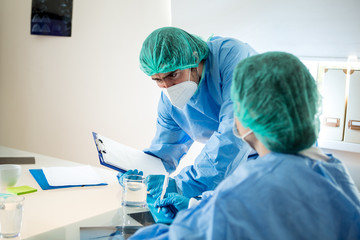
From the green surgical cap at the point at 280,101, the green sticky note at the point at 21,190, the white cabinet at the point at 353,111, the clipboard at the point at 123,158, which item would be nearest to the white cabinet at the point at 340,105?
the white cabinet at the point at 353,111

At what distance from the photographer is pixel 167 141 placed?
1.88 m

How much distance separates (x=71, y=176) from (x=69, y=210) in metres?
0.41

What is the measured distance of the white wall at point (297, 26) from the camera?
199 cm

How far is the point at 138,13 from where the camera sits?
2959mm

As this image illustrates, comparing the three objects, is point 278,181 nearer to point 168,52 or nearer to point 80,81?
point 168,52

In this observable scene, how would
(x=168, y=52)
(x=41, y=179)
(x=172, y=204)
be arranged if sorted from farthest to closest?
(x=41, y=179), (x=168, y=52), (x=172, y=204)

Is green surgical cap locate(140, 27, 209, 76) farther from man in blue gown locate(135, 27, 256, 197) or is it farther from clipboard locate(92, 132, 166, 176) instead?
clipboard locate(92, 132, 166, 176)

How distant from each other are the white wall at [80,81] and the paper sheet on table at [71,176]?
1365 millimetres

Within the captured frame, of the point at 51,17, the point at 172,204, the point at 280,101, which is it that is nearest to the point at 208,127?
the point at 172,204

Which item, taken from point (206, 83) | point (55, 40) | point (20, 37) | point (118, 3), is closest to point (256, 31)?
point (206, 83)

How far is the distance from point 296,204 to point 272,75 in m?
0.28

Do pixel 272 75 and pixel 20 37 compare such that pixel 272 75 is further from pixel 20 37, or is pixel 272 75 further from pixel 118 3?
pixel 20 37

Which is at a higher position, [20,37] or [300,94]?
[20,37]

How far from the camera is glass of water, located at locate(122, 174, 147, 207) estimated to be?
128cm
